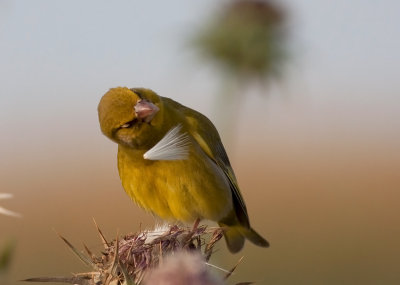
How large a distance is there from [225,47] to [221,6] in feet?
1.65

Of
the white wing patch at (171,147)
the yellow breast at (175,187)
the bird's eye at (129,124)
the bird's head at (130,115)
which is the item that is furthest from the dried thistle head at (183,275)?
the yellow breast at (175,187)

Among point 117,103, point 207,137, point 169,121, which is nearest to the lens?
point 117,103

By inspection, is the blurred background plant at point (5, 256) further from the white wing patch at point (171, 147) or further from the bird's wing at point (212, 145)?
the bird's wing at point (212, 145)

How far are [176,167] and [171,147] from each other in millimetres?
486

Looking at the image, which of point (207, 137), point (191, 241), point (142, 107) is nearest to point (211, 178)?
point (207, 137)

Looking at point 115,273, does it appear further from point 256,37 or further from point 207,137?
point 256,37

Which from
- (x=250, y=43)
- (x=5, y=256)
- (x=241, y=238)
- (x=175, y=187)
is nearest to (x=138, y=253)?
(x=5, y=256)

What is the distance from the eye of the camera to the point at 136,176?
16.0ft

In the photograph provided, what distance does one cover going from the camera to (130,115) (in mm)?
4242

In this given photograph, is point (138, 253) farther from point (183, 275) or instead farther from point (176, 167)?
point (176, 167)

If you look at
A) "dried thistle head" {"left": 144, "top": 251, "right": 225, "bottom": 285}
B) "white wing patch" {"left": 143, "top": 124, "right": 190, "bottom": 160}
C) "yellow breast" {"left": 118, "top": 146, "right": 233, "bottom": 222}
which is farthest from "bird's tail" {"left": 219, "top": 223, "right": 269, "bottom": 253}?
"dried thistle head" {"left": 144, "top": 251, "right": 225, "bottom": 285}

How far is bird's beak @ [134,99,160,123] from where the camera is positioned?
4.21m

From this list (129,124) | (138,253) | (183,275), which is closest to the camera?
(183,275)

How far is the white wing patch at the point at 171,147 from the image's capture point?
4.28m
